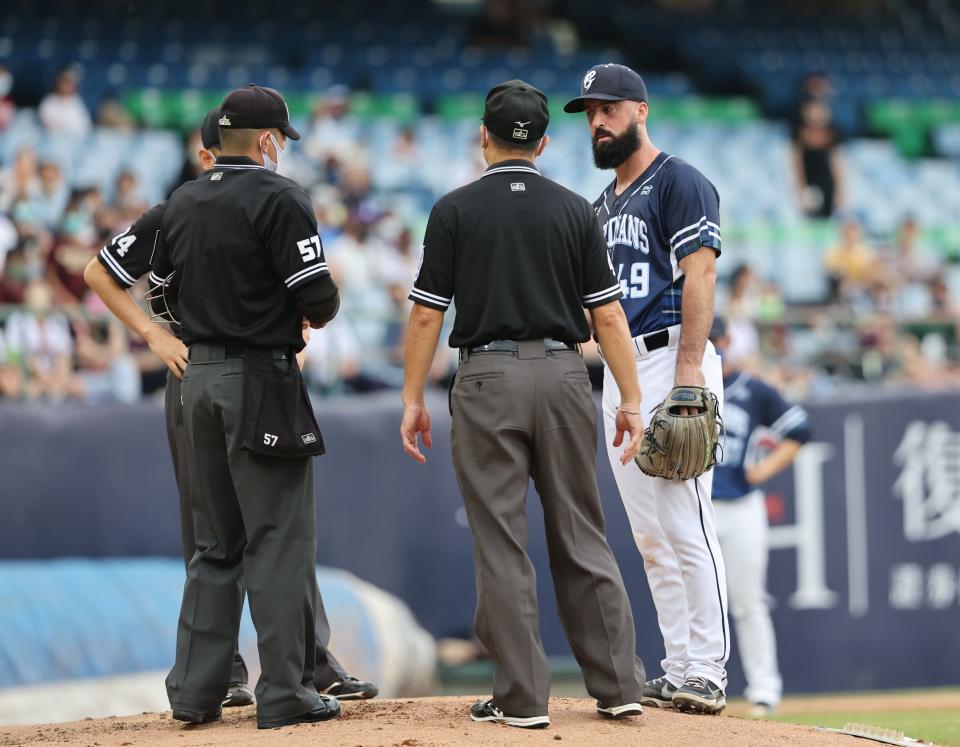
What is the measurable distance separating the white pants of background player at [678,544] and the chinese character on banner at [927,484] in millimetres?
5868

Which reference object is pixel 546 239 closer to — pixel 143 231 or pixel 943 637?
pixel 143 231

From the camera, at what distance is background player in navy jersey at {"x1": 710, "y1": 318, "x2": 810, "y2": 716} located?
28.2ft

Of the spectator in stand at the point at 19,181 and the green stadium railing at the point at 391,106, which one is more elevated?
the green stadium railing at the point at 391,106

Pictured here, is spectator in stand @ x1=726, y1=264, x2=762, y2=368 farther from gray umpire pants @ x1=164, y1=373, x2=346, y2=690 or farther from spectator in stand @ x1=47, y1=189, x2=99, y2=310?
gray umpire pants @ x1=164, y1=373, x2=346, y2=690

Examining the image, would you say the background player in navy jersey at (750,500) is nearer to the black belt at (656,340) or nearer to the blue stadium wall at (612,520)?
the blue stadium wall at (612,520)

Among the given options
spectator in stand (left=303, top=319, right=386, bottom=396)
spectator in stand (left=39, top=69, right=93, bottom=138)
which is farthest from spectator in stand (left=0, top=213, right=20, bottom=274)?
spectator in stand (left=39, top=69, right=93, bottom=138)

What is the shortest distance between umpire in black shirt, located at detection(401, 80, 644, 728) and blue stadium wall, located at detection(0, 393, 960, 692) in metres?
4.95

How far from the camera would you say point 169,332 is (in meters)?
5.23

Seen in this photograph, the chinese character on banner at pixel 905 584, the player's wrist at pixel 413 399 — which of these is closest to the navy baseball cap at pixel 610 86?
the player's wrist at pixel 413 399

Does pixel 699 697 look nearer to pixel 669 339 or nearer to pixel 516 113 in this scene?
pixel 669 339

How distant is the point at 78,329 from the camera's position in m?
9.16

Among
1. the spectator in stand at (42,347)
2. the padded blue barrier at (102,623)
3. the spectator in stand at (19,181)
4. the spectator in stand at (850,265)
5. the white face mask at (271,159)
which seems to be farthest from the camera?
the spectator in stand at (850,265)

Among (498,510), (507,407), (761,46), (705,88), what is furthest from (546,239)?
(761,46)

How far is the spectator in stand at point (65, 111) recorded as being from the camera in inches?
512
